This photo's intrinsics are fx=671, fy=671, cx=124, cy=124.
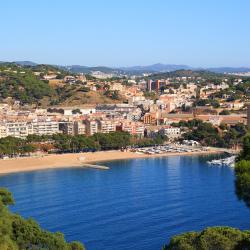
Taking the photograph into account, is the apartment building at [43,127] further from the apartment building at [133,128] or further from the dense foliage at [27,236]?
the dense foliage at [27,236]

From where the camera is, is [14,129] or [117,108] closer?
[14,129]

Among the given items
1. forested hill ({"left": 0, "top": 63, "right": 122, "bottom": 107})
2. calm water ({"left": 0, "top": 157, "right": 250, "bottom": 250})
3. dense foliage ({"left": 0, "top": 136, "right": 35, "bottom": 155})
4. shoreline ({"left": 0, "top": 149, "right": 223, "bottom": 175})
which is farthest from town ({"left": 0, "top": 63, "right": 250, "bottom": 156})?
calm water ({"left": 0, "top": 157, "right": 250, "bottom": 250})

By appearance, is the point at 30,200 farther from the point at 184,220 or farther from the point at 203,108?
the point at 203,108

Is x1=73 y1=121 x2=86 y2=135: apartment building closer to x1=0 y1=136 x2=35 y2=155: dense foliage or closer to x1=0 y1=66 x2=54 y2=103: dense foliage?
x1=0 y1=136 x2=35 y2=155: dense foliage

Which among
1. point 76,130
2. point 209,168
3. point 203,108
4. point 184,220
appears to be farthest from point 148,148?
point 184,220

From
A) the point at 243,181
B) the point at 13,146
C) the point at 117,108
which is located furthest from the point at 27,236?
the point at 117,108

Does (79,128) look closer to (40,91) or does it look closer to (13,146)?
(13,146)
